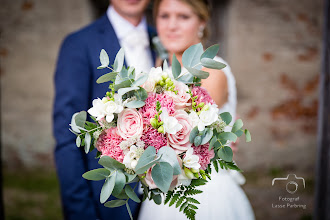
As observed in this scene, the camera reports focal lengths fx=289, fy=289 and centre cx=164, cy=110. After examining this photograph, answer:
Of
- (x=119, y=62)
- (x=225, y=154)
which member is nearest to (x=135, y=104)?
(x=119, y=62)

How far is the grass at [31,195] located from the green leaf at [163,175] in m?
2.75

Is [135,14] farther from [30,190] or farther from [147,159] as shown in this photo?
[30,190]

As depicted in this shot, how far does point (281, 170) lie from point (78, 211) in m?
3.25

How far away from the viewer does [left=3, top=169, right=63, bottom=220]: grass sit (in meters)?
3.32

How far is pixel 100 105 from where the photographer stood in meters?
1.05

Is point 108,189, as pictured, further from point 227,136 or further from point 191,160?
point 227,136

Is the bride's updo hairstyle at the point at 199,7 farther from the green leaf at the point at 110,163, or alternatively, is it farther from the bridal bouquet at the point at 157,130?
the green leaf at the point at 110,163

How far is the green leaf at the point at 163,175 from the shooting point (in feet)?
3.21

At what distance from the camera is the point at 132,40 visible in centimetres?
190

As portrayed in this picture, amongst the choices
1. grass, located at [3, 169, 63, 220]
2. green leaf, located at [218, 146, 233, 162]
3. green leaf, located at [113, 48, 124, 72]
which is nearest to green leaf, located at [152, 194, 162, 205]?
green leaf, located at [218, 146, 233, 162]

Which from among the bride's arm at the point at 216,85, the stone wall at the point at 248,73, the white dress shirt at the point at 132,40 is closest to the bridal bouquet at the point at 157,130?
the bride's arm at the point at 216,85

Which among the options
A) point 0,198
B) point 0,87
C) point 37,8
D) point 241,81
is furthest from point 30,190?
point 241,81

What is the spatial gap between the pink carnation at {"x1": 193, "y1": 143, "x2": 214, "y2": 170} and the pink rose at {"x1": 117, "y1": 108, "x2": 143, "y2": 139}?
0.76ft

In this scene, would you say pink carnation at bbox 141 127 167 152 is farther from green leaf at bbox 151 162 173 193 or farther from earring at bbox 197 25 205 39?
earring at bbox 197 25 205 39
